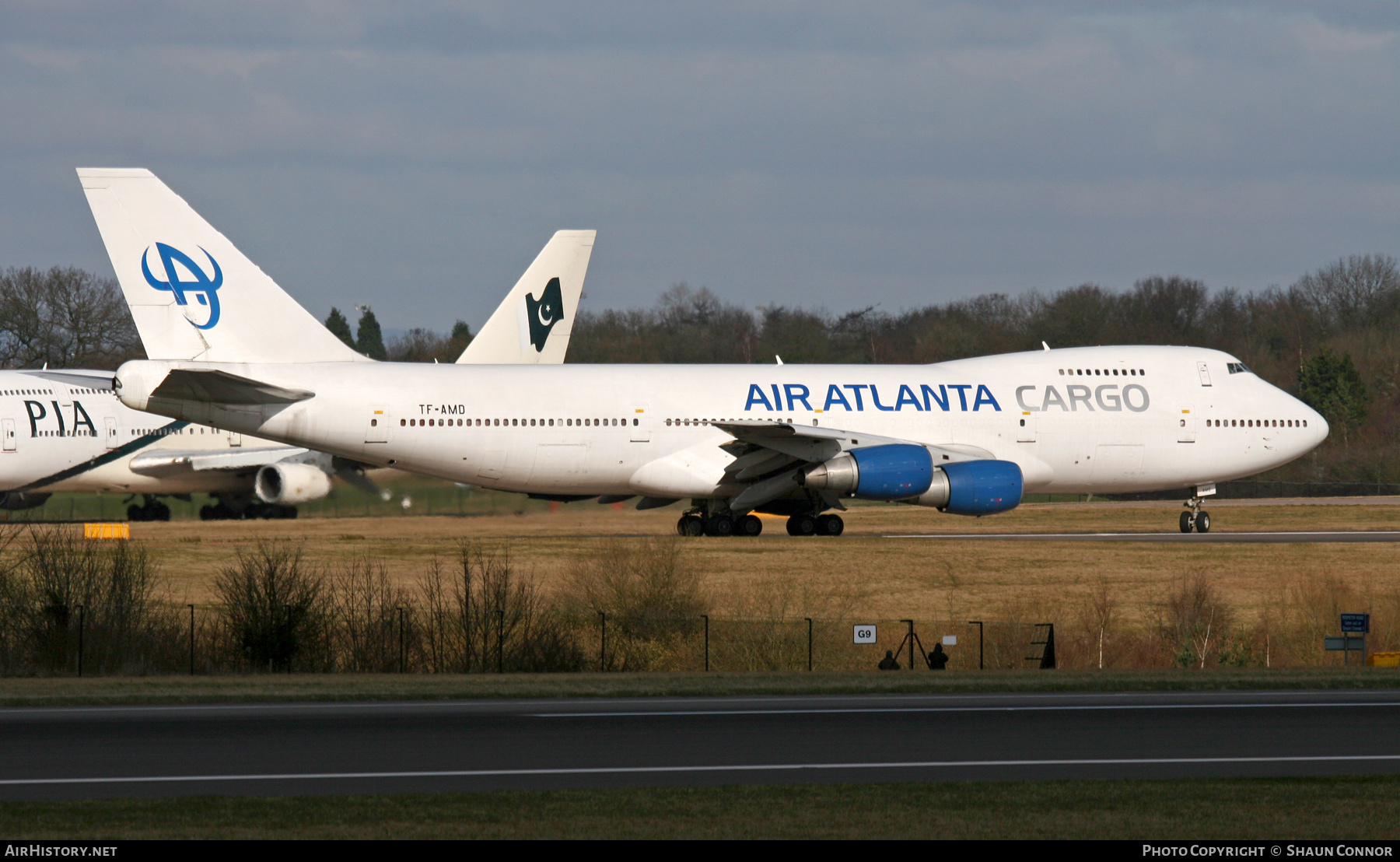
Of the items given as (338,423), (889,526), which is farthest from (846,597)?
(889,526)

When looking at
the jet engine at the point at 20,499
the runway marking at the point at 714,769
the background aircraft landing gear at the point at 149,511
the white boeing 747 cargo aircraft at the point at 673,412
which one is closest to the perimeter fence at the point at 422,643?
the white boeing 747 cargo aircraft at the point at 673,412

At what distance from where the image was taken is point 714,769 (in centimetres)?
1437

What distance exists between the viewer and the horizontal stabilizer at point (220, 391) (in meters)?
34.8

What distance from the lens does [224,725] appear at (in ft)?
56.6

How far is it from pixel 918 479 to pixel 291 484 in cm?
1995

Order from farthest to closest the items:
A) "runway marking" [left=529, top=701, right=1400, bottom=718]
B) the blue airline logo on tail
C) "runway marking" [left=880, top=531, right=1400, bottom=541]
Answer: "runway marking" [left=880, top=531, right=1400, bottom=541], the blue airline logo on tail, "runway marking" [left=529, top=701, right=1400, bottom=718]

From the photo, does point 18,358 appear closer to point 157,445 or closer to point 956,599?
point 157,445

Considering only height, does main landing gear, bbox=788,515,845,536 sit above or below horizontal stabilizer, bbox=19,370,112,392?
below

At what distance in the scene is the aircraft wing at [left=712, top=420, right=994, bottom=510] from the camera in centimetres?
3750

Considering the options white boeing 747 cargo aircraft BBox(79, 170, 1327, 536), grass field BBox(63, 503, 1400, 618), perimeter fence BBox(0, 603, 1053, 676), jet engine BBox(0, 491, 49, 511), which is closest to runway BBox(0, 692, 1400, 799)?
perimeter fence BBox(0, 603, 1053, 676)

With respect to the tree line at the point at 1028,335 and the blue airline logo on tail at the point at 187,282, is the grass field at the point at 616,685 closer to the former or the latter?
the blue airline logo on tail at the point at 187,282

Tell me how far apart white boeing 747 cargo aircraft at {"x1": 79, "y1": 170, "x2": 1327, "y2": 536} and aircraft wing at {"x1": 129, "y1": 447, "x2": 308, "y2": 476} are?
1416cm

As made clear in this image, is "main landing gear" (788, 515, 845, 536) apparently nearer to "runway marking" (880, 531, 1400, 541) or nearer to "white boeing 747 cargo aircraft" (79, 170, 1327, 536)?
"white boeing 747 cargo aircraft" (79, 170, 1327, 536)

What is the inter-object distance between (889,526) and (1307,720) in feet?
104
